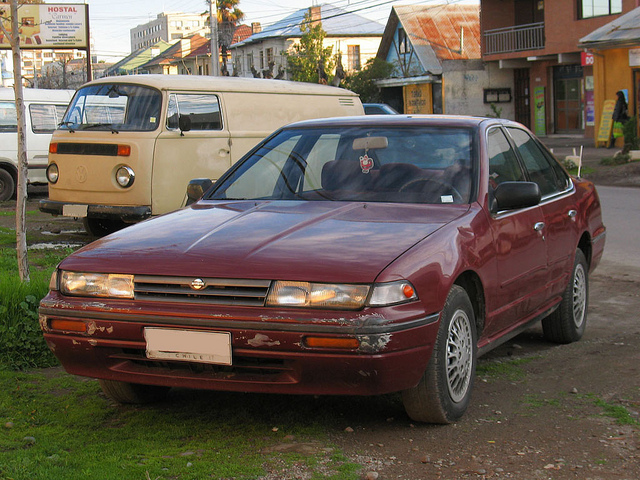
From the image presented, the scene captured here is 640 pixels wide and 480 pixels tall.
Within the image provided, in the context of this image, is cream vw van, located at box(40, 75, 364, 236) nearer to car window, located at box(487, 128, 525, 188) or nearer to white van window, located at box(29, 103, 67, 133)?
car window, located at box(487, 128, 525, 188)

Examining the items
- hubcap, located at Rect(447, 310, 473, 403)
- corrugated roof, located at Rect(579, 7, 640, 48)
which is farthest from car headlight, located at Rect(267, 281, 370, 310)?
corrugated roof, located at Rect(579, 7, 640, 48)

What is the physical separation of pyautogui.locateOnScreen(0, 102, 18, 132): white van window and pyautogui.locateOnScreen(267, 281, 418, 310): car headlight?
15.3 m

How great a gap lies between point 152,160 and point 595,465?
25.4 ft

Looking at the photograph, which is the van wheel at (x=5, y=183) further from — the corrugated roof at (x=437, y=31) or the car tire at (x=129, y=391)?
the corrugated roof at (x=437, y=31)

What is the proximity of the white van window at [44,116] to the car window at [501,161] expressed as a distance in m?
13.9

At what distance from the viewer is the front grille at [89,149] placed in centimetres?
1057

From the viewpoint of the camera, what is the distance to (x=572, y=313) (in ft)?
19.8

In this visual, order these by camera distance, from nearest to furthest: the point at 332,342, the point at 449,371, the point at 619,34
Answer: the point at 332,342, the point at 449,371, the point at 619,34

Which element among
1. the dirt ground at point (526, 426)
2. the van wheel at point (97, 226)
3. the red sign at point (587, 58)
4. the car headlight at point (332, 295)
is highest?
the red sign at point (587, 58)


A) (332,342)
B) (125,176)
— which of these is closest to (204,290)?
(332,342)

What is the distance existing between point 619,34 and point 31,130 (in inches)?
657


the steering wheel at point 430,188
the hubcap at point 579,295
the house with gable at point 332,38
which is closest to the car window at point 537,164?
the hubcap at point 579,295

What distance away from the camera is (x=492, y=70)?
43.5 metres

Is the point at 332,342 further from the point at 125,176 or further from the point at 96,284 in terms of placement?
the point at 125,176
